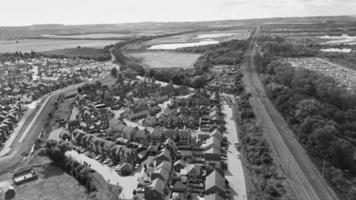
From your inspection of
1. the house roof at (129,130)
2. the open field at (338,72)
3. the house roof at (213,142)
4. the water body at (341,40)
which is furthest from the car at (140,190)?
the water body at (341,40)

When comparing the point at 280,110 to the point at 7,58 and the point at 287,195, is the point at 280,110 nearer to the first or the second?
the point at 287,195

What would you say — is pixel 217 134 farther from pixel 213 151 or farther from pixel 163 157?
pixel 163 157

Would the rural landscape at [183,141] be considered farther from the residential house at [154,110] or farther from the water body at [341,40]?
the water body at [341,40]

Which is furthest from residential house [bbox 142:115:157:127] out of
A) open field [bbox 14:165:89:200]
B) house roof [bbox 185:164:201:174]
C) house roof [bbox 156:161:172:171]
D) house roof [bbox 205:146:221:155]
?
open field [bbox 14:165:89:200]

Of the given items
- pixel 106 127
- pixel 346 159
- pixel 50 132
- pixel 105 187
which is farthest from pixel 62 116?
pixel 346 159

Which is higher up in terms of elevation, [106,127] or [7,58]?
[7,58]

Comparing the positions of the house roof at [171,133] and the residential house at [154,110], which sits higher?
the residential house at [154,110]

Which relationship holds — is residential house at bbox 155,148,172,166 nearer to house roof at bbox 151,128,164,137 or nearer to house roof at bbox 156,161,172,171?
house roof at bbox 156,161,172,171
